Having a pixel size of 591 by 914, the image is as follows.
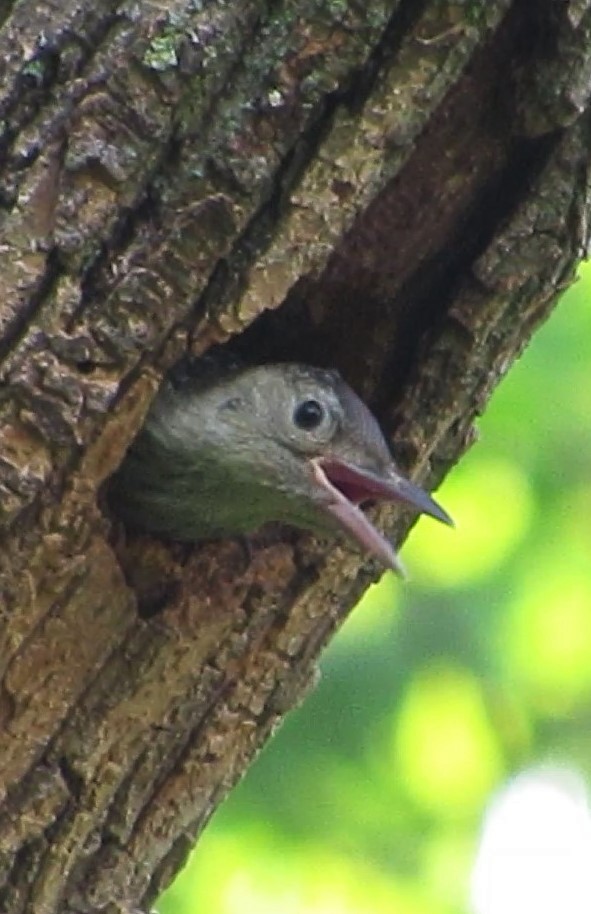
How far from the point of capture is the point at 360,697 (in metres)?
5.82

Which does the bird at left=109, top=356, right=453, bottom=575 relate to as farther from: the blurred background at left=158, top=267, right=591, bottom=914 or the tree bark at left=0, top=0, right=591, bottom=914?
the blurred background at left=158, top=267, right=591, bottom=914

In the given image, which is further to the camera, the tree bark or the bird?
the bird

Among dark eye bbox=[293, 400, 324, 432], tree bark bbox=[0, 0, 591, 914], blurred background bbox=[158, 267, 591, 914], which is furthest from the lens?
blurred background bbox=[158, 267, 591, 914]

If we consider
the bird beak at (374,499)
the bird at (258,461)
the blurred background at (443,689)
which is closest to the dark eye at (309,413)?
the bird at (258,461)

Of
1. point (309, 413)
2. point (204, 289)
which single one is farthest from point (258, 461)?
point (204, 289)

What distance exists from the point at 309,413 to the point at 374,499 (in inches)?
8.6

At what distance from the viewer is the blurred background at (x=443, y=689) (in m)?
5.79

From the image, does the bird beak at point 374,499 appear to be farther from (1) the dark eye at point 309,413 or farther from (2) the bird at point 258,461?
(1) the dark eye at point 309,413

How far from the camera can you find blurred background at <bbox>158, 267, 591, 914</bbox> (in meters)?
5.79

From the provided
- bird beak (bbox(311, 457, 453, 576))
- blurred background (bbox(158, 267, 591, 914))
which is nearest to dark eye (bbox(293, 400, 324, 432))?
bird beak (bbox(311, 457, 453, 576))

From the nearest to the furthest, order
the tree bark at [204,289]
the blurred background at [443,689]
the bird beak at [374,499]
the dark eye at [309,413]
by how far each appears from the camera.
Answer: the tree bark at [204,289] < the bird beak at [374,499] < the dark eye at [309,413] < the blurred background at [443,689]

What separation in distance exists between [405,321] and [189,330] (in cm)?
67

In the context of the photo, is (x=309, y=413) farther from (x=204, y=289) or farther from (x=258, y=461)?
(x=204, y=289)

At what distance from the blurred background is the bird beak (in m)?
1.96
